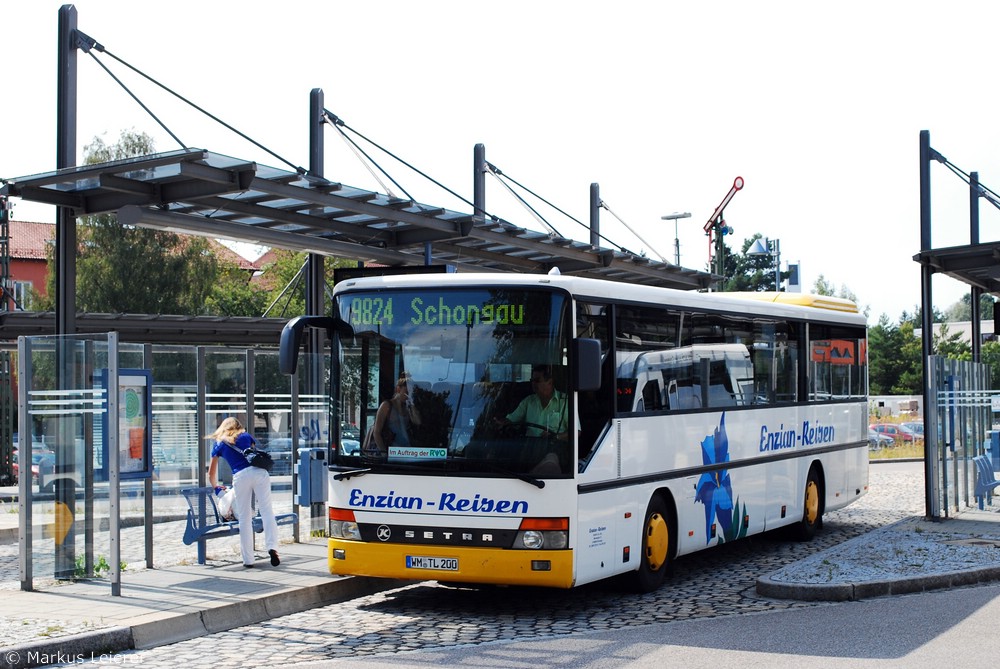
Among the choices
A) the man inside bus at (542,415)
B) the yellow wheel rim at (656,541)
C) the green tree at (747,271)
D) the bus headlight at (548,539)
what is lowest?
the yellow wheel rim at (656,541)

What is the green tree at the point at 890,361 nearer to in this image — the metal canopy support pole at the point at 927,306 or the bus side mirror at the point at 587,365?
the metal canopy support pole at the point at 927,306

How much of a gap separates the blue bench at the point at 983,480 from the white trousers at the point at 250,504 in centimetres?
1111

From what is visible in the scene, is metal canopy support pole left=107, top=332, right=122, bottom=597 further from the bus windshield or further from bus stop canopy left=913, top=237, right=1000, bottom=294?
bus stop canopy left=913, top=237, right=1000, bottom=294

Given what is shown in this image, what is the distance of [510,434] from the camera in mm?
10367

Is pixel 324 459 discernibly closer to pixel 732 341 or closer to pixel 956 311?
pixel 732 341

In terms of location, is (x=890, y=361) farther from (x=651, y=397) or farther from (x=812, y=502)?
(x=651, y=397)

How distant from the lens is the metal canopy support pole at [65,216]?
12.7 m

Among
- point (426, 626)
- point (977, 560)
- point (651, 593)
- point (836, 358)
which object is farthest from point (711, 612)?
point (836, 358)

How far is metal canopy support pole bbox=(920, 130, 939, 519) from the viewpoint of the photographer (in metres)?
17.0

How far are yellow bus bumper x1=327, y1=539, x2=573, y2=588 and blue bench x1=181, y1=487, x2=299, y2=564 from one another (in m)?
2.63

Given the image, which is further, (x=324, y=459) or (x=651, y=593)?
(x=324, y=459)

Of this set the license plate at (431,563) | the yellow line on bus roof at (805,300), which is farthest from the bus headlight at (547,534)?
the yellow line on bus roof at (805,300)

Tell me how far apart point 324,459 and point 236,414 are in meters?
1.15

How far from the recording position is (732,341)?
13.9 m
